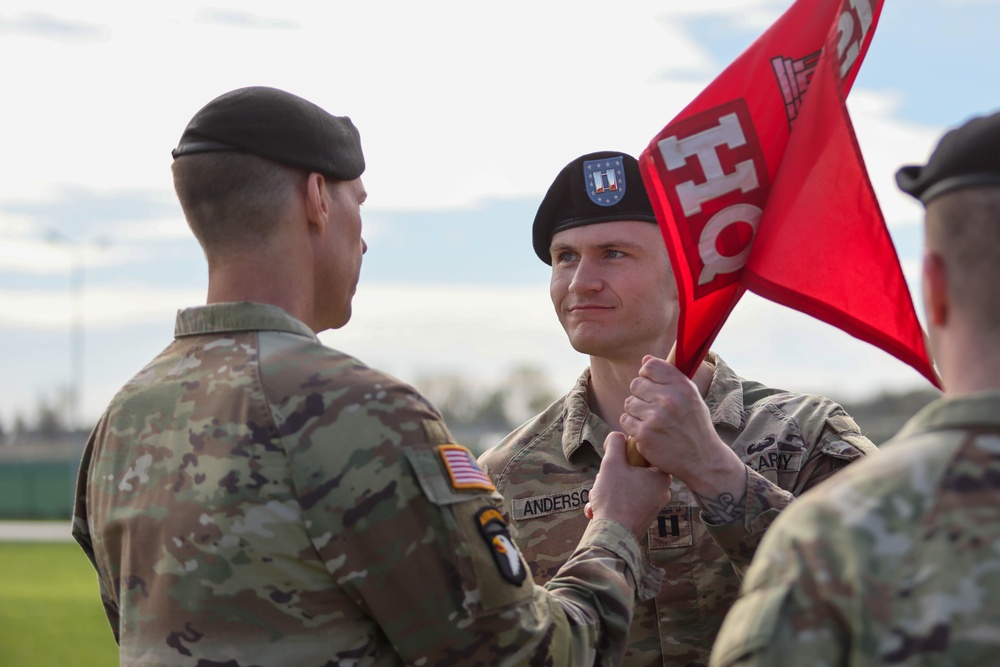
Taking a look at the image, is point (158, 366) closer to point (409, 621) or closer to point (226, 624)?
point (226, 624)

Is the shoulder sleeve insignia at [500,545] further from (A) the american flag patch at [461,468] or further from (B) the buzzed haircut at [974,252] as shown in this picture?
(B) the buzzed haircut at [974,252]

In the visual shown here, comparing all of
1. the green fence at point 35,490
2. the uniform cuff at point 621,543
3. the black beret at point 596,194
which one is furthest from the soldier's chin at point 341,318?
the green fence at point 35,490

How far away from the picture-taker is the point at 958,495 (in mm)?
1674

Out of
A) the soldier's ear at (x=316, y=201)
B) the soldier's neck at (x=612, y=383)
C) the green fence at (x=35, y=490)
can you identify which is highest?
the soldier's ear at (x=316, y=201)

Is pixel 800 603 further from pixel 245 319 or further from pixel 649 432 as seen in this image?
pixel 245 319

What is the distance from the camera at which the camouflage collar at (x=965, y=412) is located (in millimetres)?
1710

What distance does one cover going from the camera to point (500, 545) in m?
2.41

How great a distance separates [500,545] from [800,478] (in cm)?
136

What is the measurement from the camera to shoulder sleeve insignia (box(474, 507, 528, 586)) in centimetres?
239

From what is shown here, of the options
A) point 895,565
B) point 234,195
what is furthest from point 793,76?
point 895,565

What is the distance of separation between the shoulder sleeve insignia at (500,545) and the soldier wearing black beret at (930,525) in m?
0.68

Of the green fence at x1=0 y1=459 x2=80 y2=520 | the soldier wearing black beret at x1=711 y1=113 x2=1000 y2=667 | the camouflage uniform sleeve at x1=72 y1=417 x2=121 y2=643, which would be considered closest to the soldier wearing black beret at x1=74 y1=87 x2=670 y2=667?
the camouflage uniform sleeve at x1=72 y1=417 x2=121 y2=643

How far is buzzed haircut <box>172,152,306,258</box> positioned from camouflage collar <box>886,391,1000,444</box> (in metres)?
1.55

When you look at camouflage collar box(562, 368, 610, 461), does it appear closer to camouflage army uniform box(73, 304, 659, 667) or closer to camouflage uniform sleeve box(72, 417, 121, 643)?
camouflage army uniform box(73, 304, 659, 667)
